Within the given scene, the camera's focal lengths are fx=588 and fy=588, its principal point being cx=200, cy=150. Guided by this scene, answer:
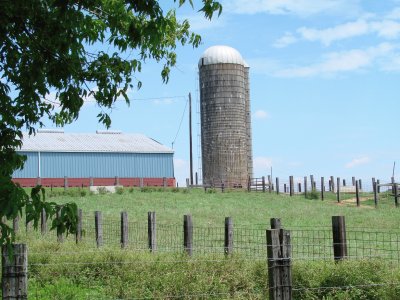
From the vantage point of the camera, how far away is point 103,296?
26.6 feet

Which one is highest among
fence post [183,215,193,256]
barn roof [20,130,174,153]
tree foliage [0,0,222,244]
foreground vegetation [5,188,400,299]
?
barn roof [20,130,174,153]

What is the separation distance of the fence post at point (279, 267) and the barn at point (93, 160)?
3986 centimetres


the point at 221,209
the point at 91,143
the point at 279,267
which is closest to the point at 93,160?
the point at 91,143

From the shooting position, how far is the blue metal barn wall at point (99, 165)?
4678 centimetres

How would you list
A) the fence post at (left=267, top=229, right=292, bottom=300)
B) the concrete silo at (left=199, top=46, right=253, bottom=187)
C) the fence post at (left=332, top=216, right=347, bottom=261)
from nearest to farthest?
the fence post at (left=267, top=229, right=292, bottom=300) < the fence post at (left=332, top=216, right=347, bottom=261) < the concrete silo at (left=199, top=46, right=253, bottom=187)

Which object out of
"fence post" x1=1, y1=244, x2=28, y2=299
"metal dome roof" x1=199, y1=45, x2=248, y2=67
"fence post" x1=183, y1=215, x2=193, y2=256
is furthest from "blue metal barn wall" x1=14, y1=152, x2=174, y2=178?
"fence post" x1=1, y1=244, x2=28, y2=299

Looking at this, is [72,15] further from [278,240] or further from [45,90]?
[278,240]

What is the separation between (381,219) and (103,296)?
55.3 feet

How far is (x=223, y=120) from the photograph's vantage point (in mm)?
46531

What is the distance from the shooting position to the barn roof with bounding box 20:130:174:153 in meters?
48.0

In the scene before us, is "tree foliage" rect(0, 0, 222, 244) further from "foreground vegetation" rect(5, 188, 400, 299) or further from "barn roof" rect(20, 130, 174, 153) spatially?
"barn roof" rect(20, 130, 174, 153)

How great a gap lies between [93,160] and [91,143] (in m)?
2.34

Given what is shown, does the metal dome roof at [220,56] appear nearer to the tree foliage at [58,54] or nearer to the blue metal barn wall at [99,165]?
the blue metal barn wall at [99,165]

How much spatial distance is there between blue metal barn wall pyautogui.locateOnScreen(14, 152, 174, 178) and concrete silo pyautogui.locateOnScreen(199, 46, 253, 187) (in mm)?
5270
